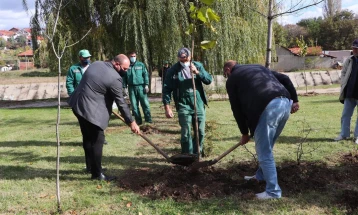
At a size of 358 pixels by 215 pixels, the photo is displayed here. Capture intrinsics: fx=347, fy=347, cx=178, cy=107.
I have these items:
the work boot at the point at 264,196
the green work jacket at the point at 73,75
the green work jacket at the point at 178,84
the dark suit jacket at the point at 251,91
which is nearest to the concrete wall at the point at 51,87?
the green work jacket at the point at 73,75

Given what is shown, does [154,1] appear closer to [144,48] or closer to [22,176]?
[144,48]

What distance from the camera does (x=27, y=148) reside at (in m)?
7.25

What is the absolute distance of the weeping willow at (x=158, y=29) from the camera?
13.1 metres

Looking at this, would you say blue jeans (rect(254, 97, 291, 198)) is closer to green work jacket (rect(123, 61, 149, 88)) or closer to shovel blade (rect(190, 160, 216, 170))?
shovel blade (rect(190, 160, 216, 170))

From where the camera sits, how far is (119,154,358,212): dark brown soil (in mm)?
4195

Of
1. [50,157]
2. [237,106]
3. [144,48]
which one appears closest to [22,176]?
[50,157]

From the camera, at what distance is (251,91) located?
152 inches

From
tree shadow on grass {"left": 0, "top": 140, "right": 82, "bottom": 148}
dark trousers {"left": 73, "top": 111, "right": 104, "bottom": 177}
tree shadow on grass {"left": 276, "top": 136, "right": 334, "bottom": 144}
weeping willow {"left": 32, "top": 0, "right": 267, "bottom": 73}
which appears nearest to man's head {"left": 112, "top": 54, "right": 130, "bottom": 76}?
dark trousers {"left": 73, "top": 111, "right": 104, "bottom": 177}

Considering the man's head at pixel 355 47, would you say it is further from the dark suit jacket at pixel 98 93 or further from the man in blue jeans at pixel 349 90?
the dark suit jacket at pixel 98 93

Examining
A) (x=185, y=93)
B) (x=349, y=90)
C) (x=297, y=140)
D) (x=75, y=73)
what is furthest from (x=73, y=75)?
(x=349, y=90)

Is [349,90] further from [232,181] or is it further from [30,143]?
[30,143]

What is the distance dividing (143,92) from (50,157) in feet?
10.4

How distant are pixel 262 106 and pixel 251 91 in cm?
21

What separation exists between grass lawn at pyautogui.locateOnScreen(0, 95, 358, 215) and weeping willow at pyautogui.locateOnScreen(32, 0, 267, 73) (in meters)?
6.46
